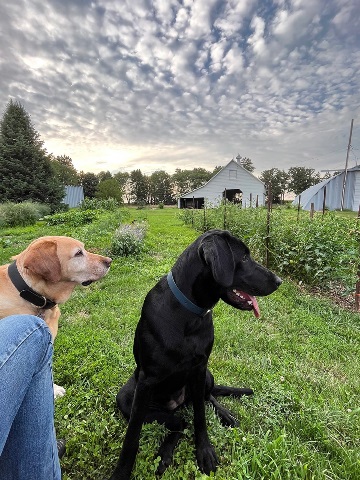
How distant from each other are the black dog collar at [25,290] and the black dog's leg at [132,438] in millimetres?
1062

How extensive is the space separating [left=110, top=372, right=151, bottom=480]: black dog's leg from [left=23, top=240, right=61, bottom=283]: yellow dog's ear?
1.15 metres

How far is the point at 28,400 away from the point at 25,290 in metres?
1.26

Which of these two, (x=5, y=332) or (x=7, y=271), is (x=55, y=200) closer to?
(x=7, y=271)

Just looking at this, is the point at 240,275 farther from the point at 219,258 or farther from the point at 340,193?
the point at 340,193

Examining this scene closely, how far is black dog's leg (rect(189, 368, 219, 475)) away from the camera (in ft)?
5.90

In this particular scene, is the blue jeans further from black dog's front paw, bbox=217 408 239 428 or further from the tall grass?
the tall grass

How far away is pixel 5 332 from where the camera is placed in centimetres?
97

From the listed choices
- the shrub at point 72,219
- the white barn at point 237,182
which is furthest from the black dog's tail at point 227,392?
the white barn at point 237,182

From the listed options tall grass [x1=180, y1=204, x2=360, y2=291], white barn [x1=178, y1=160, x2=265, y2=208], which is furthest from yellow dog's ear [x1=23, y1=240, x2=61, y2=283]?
white barn [x1=178, y1=160, x2=265, y2=208]

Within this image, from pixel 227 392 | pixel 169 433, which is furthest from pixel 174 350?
pixel 227 392

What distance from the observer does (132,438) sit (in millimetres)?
1715

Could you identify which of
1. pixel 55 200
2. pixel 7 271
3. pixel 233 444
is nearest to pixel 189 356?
pixel 233 444

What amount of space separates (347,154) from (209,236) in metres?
32.8

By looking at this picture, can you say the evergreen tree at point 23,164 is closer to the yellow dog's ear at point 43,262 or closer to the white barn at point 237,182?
the white barn at point 237,182
